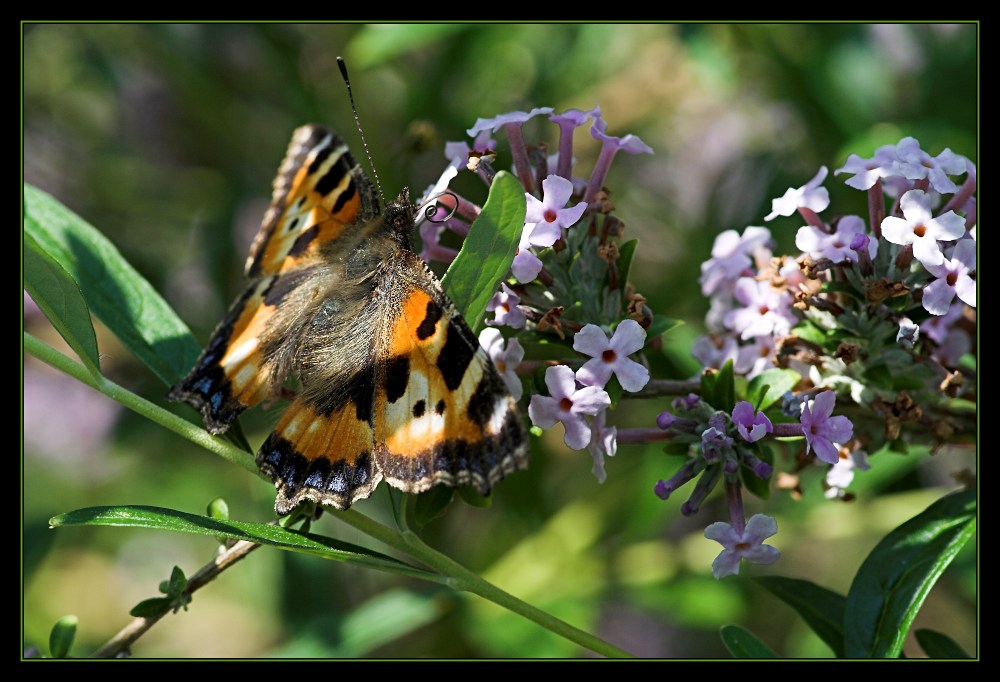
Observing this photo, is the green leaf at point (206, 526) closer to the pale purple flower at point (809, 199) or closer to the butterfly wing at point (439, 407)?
the butterfly wing at point (439, 407)

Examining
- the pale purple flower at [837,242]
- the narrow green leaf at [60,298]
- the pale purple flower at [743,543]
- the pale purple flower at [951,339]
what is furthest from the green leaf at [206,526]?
the pale purple flower at [951,339]

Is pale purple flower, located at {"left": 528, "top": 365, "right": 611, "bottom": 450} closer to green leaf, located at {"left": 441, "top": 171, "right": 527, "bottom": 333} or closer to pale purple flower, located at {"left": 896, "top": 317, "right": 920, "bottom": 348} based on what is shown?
green leaf, located at {"left": 441, "top": 171, "right": 527, "bottom": 333}

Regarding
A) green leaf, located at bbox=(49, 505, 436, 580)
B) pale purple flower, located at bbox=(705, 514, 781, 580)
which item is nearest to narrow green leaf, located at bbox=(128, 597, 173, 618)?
green leaf, located at bbox=(49, 505, 436, 580)

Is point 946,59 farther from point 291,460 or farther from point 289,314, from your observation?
point 291,460

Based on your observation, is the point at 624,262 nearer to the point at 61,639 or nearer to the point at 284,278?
the point at 284,278

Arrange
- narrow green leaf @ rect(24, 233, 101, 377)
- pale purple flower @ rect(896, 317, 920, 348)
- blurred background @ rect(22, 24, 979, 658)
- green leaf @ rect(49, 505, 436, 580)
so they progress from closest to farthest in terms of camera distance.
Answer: green leaf @ rect(49, 505, 436, 580)
narrow green leaf @ rect(24, 233, 101, 377)
pale purple flower @ rect(896, 317, 920, 348)
blurred background @ rect(22, 24, 979, 658)

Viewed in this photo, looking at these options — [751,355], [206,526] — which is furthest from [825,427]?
[206,526]
